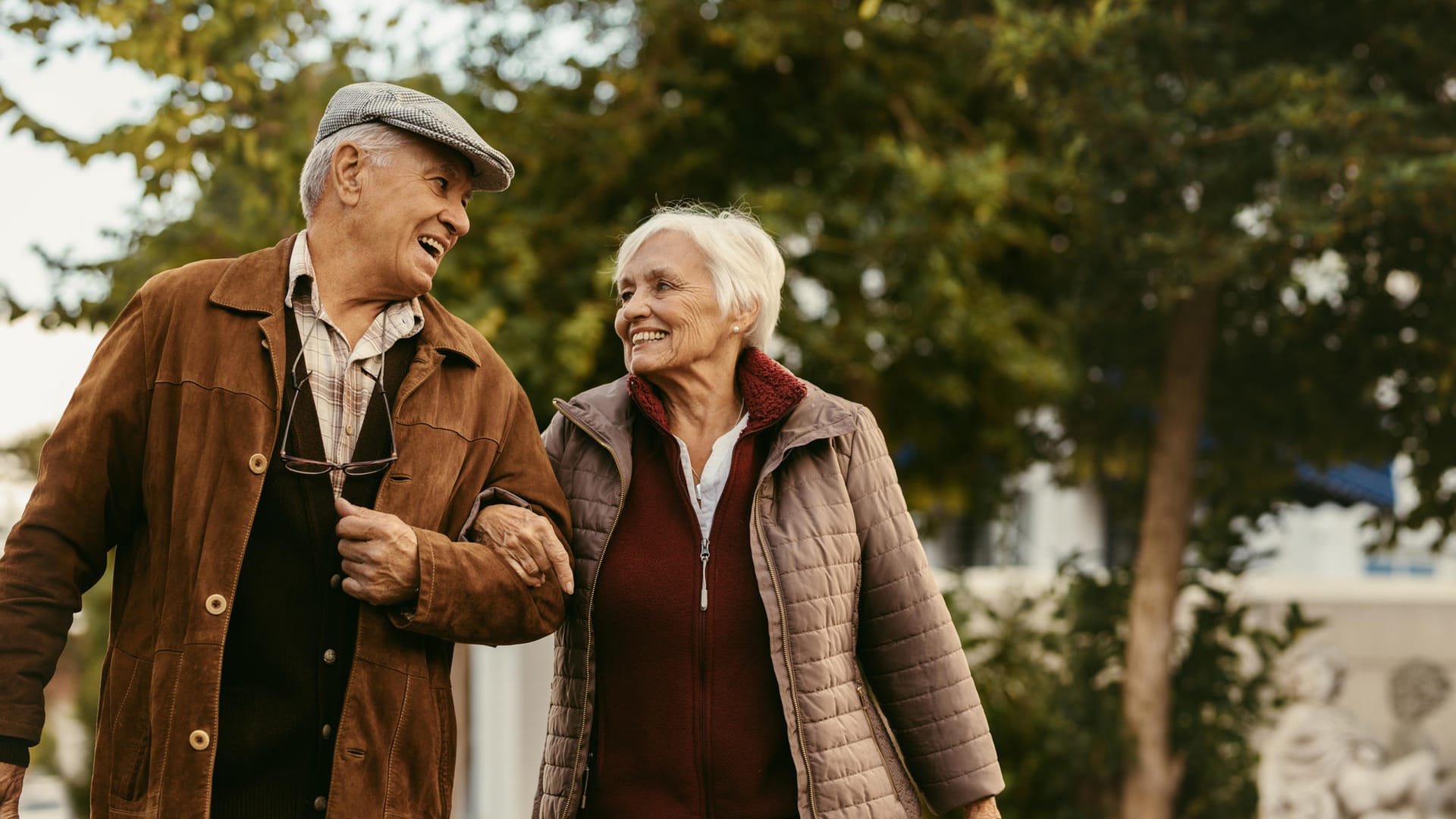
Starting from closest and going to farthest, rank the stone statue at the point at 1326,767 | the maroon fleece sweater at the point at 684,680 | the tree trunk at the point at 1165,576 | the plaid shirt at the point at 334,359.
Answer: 1. the plaid shirt at the point at 334,359
2. the maroon fleece sweater at the point at 684,680
3. the stone statue at the point at 1326,767
4. the tree trunk at the point at 1165,576

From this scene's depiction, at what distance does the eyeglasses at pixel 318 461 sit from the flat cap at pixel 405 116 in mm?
406

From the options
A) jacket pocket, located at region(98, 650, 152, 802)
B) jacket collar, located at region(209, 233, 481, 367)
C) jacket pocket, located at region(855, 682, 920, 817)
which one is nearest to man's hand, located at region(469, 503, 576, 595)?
jacket collar, located at region(209, 233, 481, 367)

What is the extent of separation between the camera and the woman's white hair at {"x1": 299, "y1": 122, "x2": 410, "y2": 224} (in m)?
2.20

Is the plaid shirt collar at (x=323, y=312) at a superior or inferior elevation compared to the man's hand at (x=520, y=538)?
superior

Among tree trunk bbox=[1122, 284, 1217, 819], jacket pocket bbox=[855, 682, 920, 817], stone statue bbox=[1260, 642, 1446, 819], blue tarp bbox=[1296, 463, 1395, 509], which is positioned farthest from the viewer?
blue tarp bbox=[1296, 463, 1395, 509]

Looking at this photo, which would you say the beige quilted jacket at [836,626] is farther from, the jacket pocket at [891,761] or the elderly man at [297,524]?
the elderly man at [297,524]

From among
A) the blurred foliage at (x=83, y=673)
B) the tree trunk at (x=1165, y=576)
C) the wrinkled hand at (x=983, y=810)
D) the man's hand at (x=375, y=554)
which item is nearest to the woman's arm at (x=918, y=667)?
the wrinkled hand at (x=983, y=810)

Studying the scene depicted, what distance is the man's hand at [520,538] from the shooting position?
2205 mm

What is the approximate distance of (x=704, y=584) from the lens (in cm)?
246

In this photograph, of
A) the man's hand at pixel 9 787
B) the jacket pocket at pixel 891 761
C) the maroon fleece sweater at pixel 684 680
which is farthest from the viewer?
the jacket pocket at pixel 891 761

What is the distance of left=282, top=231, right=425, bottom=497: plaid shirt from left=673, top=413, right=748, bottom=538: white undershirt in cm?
62

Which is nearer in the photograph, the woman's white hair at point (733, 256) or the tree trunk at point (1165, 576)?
the woman's white hair at point (733, 256)

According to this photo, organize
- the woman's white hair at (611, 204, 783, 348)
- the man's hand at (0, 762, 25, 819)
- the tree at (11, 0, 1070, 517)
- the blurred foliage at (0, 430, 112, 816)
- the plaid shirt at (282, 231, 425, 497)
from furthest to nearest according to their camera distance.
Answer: the blurred foliage at (0, 430, 112, 816) → the tree at (11, 0, 1070, 517) → the woman's white hair at (611, 204, 783, 348) → the plaid shirt at (282, 231, 425, 497) → the man's hand at (0, 762, 25, 819)

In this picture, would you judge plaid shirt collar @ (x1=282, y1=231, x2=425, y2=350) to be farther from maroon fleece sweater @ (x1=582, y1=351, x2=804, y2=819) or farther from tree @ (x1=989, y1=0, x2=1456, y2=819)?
tree @ (x1=989, y1=0, x2=1456, y2=819)
